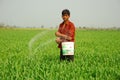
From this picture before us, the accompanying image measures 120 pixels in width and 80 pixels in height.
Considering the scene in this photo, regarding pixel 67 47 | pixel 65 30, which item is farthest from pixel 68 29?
pixel 67 47

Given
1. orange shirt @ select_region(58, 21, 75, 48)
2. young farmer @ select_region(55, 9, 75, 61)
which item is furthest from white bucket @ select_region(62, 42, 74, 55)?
orange shirt @ select_region(58, 21, 75, 48)

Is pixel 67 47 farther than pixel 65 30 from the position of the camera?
No

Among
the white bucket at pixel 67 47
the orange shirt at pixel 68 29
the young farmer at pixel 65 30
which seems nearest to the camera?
the white bucket at pixel 67 47

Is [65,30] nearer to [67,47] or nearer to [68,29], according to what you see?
[68,29]

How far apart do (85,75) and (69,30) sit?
63.4 inches

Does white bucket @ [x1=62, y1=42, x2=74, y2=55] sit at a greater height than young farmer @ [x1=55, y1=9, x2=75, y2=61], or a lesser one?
lesser

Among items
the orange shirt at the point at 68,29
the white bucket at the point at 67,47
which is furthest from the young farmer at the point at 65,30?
the white bucket at the point at 67,47

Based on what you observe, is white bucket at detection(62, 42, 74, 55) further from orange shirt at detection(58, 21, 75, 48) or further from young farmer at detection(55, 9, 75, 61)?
orange shirt at detection(58, 21, 75, 48)

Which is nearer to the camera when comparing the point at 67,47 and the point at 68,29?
the point at 67,47

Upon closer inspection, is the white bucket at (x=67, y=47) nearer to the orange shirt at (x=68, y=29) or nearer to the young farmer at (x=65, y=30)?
the young farmer at (x=65, y=30)

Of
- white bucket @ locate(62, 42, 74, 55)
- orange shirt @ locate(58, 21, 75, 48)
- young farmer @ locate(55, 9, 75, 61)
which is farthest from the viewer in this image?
orange shirt @ locate(58, 21, 75, 48)

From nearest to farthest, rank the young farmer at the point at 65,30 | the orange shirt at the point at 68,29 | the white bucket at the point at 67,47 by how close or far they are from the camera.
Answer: the white bucket at the point at 67,47
the young farmer at the point at 65,30
the orange shirt at the point at 68,29

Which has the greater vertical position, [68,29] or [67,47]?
[68,29]

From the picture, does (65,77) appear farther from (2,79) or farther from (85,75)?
(2,79)
